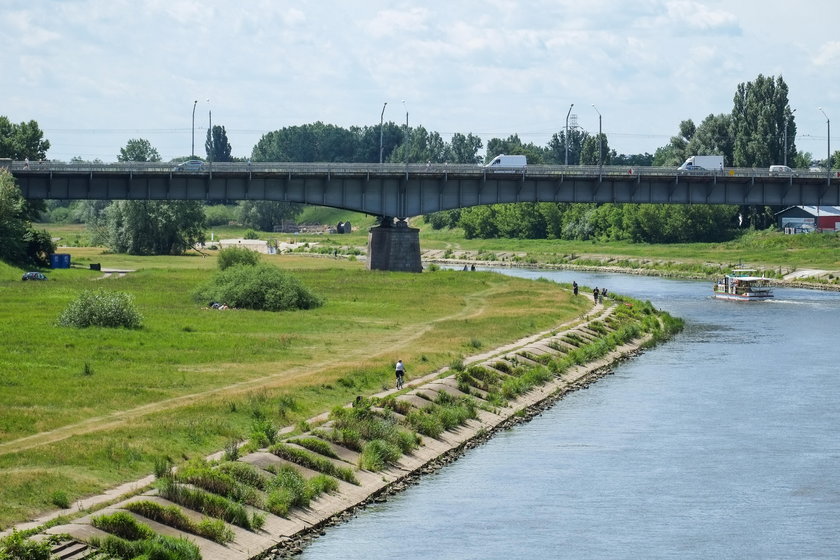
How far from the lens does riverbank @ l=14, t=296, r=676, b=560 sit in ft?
128

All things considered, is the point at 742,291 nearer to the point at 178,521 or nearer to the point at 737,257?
the point at 737,257

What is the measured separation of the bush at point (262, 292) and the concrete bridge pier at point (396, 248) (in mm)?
38735

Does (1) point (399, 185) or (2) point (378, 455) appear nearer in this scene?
(2) point (378, 455)

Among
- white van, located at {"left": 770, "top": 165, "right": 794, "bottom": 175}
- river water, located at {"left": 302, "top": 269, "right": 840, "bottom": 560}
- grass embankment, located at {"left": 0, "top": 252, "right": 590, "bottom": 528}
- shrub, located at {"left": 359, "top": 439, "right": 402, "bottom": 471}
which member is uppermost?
white van, located at {"left": 770, "top": 165, "right": 794, "bottom": 175}

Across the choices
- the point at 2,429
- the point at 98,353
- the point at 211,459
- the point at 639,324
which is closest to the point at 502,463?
the point at 211,459

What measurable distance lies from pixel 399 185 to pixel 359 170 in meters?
4.62

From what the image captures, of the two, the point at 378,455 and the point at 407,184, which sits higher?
the point at 407,184

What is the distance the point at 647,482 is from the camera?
48.6m

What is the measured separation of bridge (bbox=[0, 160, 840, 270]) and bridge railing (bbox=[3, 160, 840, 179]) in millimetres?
95

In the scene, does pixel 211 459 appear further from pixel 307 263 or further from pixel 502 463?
pixel 307 263

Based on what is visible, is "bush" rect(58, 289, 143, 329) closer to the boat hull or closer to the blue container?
the blue container

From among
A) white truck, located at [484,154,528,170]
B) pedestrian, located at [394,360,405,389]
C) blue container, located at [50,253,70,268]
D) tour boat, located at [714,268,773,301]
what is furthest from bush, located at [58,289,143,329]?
white truck, located at [484,154,528,170]

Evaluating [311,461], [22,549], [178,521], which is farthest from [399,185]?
[22,549]

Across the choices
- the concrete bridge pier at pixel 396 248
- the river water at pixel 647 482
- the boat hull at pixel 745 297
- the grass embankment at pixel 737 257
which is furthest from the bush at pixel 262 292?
the grass embankment at pixel 737 257
